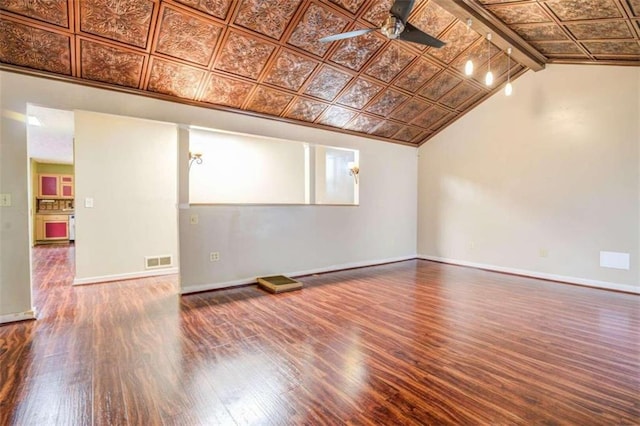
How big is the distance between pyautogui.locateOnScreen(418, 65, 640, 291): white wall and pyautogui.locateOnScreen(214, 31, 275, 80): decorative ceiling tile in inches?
168

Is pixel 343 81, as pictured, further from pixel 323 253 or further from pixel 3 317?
pixel 3 317

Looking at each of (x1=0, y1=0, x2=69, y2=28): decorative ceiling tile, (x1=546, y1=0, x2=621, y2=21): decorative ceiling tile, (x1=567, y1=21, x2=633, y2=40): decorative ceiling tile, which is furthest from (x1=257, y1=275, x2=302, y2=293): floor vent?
(x1=567, y1=21, x2=633, y2=40): decorative ceiling tile

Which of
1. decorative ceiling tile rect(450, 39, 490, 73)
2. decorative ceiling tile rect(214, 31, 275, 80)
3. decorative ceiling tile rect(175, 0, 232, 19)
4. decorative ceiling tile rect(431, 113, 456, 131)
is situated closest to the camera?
decorative ceiling tile rect(175, 0, 232, 19)

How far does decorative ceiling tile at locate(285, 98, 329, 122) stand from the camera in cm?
455

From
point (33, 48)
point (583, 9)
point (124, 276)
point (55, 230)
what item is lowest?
point (124, 276)

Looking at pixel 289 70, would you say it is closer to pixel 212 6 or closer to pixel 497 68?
pixel 212 6

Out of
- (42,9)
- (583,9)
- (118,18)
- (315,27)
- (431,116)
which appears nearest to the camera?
(42,9)

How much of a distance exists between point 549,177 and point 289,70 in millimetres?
4401

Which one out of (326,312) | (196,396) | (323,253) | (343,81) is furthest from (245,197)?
(196,396)

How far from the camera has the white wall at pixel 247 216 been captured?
10.1 ft

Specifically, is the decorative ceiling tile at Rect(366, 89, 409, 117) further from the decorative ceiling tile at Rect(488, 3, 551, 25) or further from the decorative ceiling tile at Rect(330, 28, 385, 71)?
the decorative ceiling tile at Rect(488, 3, 551, 25)

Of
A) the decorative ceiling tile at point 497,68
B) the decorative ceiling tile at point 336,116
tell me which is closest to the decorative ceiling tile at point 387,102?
the decorative ceiling tile at point 336,116

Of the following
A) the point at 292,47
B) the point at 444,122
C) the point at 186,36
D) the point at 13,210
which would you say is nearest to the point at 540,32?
the point at 444,122

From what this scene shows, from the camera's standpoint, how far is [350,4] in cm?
319
